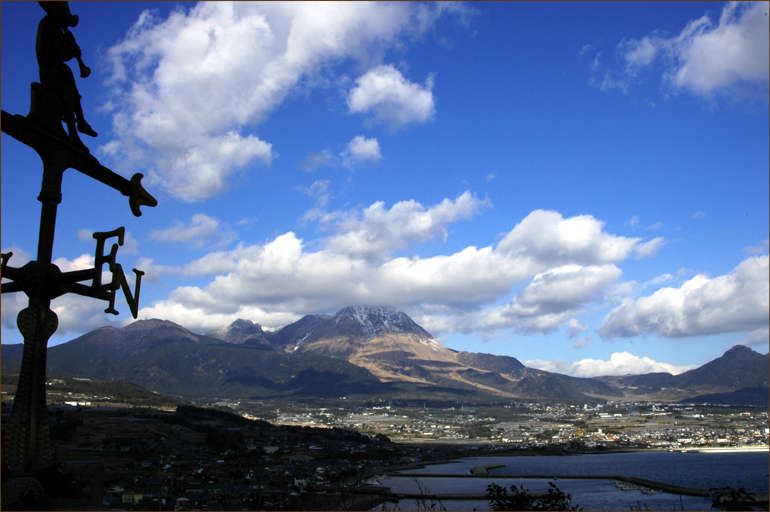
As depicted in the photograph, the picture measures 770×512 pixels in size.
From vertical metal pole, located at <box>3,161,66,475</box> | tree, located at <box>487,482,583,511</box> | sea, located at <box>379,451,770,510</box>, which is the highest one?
vertical metal pole, located at <box>3,161,66,475</box>

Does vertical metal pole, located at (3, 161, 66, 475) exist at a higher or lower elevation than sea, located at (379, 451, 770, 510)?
higher

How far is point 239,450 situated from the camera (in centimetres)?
6094

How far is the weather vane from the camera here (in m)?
6.81

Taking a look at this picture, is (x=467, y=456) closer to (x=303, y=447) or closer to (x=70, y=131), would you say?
(x=303, y=447)

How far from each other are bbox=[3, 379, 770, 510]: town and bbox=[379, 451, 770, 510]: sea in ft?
27.1

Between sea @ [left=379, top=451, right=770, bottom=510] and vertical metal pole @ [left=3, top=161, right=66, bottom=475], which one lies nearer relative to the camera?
vertical metal pole @ [left=3, top=161, right=66, bottom=475]

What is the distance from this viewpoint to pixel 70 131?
7586 millimetres

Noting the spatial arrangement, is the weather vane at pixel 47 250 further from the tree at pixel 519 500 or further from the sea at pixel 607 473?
the sea at pixel 607 473

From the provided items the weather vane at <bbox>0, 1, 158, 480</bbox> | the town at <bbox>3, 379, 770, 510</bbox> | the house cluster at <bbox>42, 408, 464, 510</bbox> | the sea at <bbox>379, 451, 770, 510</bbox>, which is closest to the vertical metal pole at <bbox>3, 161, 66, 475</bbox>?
the weather vane at <bbox>0, 1, 158, 480</bbox>

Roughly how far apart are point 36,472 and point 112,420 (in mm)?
94180

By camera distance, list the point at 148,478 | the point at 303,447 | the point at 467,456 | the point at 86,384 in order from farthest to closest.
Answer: the point at 86,384, the point at 467,456, the point at 303,447, the point at 148,478

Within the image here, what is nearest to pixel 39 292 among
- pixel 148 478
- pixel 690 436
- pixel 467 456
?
pixel 148 478

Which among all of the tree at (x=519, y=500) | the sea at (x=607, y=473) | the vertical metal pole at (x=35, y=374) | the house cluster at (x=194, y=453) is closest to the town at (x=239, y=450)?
the house cluster at (x=194, y=453)

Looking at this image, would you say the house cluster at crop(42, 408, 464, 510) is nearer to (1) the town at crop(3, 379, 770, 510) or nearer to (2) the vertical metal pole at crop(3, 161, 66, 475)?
(1) the town at crop(3, 379, 770, 510)
